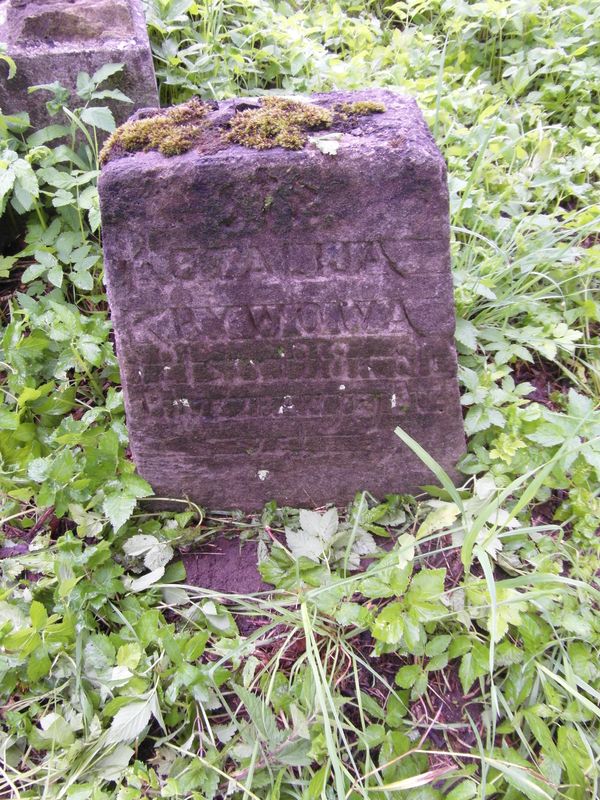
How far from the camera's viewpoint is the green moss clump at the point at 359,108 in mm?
1657

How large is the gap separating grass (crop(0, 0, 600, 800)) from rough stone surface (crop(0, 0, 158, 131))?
0.39ft

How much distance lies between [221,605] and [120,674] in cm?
33

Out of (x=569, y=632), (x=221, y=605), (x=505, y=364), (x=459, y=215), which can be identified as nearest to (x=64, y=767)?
(x=221, y=605)

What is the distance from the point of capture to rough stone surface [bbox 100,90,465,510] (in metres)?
1.54

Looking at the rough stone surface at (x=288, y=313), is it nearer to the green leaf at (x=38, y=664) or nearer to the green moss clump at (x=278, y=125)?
the green moss clump at (x=278, y=125)

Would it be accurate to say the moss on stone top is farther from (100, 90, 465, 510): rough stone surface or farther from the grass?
the grass

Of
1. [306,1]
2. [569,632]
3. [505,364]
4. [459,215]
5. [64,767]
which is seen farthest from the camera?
[306,1]

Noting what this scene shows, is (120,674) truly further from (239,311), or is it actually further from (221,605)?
(239,311)

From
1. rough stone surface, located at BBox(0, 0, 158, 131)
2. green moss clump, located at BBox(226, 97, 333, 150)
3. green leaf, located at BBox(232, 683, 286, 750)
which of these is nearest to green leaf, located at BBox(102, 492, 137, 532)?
green leaf, located at BBox(232, 683, 286, 750)

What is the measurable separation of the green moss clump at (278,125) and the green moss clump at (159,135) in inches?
4.1

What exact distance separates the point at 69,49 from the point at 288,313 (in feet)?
5.68

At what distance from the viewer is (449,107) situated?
2.89 meters

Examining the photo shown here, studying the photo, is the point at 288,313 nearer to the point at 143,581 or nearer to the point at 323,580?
the point at 323,580

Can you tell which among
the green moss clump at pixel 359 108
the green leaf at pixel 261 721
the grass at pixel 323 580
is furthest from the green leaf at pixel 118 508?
the green moss clump at pixel 359 108
